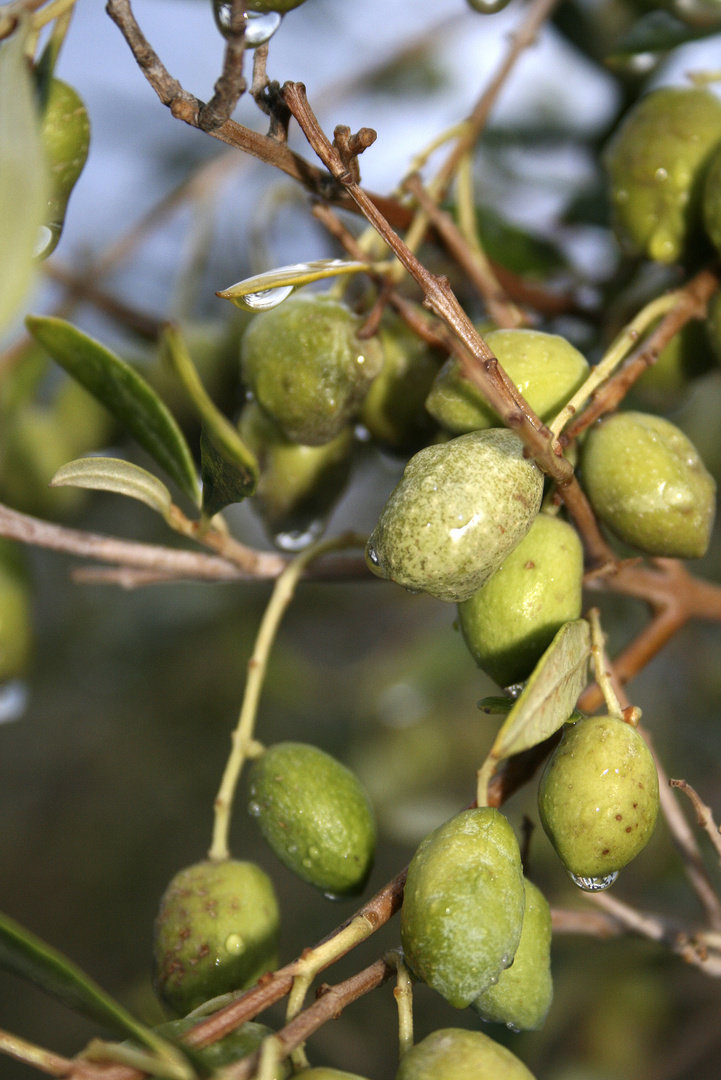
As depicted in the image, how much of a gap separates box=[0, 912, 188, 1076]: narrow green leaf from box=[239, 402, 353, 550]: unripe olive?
51 centimetres

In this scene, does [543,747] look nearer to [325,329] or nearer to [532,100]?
[325,329]

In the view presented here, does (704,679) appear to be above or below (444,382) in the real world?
below

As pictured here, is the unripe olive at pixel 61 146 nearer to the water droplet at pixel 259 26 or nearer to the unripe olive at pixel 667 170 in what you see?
the water droplet at pixel 259 26

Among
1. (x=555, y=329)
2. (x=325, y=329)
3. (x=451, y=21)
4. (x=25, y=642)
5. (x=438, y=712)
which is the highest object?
(x=451, y=21)

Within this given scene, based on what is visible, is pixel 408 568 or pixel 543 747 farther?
pixel 543 747

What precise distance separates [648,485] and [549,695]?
8.8 inches

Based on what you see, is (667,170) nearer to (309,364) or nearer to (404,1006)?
(309,364)

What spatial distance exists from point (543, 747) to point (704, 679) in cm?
137

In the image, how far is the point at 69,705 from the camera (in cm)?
261

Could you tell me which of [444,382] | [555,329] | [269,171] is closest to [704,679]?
[555,329]

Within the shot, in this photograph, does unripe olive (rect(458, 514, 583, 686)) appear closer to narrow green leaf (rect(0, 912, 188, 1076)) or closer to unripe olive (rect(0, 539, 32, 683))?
narrow green leaf (rect(0, 912, 188, 1076))

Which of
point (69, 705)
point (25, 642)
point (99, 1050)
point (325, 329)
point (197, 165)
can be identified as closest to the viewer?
point (99, 1050)

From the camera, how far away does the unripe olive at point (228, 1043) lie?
22.5 inches

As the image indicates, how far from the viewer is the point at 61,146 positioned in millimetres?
718
